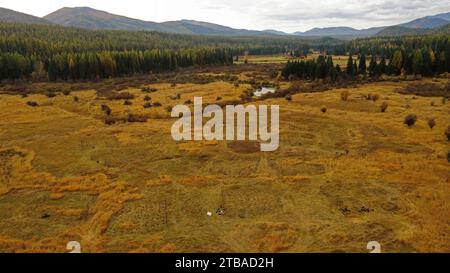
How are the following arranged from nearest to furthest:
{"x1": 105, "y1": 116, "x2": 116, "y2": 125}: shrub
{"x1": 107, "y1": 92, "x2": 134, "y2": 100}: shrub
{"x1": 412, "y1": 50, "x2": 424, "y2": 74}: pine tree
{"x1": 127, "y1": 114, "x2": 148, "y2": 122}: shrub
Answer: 1. {"x1": 105, "y1": 116, "x2": 116, "y2": 125}: shrub
2. {"x1": 127, "y1": 114, "x2": 148, "y2": 122}: shrub
3. {"x1": 107, "y1": 92, "x2": 134, "y2": 100}: shrub
4. {"x1": 412, "y1": 50, "x2": 424, "y2": 74}: pine tree

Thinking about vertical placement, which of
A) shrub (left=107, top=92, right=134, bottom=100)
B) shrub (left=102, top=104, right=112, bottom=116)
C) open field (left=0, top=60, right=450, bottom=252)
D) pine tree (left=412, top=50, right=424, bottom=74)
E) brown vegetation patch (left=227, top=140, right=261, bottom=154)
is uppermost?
pine tree (left=412, top=50, right=424, bottom=74)

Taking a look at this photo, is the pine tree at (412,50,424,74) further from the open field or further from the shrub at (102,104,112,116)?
A: the shrub at (102,104,112,116)

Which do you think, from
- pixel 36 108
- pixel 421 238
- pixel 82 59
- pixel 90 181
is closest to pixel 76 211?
pixel 90 181

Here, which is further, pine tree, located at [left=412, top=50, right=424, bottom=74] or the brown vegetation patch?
pine tree, located at [left=412, top=50, right=424, bottom=74]

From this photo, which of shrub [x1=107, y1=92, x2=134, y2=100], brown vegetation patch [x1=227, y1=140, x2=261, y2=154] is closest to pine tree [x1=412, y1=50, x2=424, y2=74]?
shrub [x1=107, y1=92, x2=134, y2=100]

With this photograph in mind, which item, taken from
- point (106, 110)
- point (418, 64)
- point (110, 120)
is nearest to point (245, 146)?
point (110, 120)

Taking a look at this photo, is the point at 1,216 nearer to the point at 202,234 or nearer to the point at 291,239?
the point at 202,234

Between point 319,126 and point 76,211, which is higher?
point 319,126

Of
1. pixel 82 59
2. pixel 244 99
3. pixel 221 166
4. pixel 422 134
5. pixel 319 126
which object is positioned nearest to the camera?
pixel 221 166

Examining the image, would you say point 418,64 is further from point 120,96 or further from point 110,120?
point 110,120
